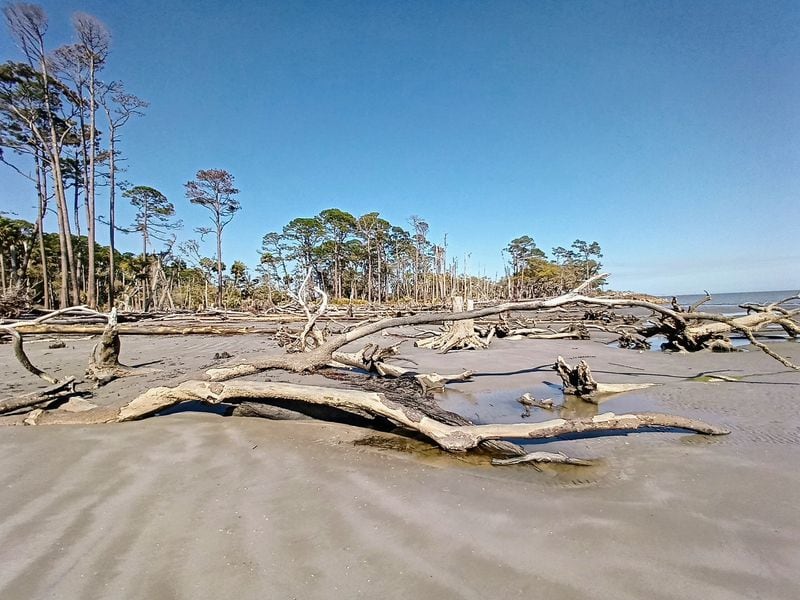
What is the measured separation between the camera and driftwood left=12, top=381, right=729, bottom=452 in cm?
362

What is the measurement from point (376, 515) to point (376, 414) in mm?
1578

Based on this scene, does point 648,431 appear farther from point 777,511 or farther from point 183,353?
point 183,353

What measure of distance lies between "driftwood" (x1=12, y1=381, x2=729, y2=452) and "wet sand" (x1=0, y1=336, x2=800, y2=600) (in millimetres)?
198

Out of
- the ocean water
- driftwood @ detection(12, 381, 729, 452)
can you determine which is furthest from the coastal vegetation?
the ocean water

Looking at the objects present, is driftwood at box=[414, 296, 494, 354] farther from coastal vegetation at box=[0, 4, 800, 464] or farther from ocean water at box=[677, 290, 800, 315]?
ocean water at box=[677, 290, 800, 315]

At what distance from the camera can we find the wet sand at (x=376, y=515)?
1.96 metres

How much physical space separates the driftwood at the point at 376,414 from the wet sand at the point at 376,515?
198 millimetres

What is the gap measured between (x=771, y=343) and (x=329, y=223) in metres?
43.7

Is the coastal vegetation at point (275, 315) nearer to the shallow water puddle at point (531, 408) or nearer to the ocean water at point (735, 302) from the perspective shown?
the shallow water puddle at point (531, 408)

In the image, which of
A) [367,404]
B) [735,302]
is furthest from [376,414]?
[735,302]

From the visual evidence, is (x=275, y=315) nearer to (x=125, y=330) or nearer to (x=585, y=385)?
(x=125, y=330)

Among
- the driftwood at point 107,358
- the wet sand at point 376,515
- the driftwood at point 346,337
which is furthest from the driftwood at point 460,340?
the driftwood at point 107,358

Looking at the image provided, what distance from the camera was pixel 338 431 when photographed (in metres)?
4.46

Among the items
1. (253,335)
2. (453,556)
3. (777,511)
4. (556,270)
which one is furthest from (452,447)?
(556,270)
